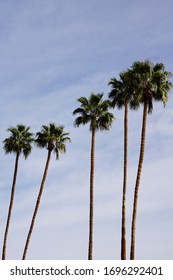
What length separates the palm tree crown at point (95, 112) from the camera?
5566 cm

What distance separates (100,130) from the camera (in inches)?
2205

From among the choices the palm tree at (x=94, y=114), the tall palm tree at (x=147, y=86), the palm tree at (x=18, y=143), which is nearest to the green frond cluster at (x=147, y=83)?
the tall palm tree at (x=147, y=86)

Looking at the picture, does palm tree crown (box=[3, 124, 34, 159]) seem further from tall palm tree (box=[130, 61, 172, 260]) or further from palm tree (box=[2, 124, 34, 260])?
tall palm tree (box=[130, 61, 172, 260])

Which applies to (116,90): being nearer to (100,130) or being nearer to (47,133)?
(100,130)

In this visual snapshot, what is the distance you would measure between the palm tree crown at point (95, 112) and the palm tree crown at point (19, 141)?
10.8 metres

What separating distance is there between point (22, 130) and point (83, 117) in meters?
11.8

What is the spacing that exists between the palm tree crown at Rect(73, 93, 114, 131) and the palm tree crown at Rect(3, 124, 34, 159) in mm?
10844

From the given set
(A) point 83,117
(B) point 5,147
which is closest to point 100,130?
(A) point 83,117

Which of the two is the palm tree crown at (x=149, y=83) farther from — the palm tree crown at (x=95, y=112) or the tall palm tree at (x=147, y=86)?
the palm tree crown at (x=95, y=112)

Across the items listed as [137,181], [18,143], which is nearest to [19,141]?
[18,143]

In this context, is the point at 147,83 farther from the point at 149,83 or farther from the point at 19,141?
the point at 19,141

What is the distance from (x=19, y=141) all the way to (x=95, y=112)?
13285 millimetres

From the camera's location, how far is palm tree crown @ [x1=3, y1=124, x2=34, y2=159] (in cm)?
6412
